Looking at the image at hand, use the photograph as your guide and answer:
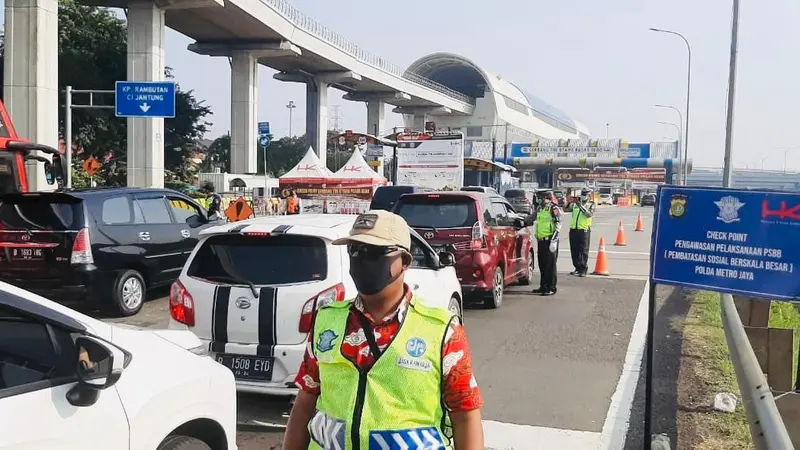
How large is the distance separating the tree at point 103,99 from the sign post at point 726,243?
3759cm

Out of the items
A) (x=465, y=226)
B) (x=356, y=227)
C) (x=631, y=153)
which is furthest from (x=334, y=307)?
(x=631, y=153)

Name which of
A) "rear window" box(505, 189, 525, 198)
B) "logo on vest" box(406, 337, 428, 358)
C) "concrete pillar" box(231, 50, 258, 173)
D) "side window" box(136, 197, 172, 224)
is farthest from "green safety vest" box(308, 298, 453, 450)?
"concrete pillar" box(231, 50, 258, 173)

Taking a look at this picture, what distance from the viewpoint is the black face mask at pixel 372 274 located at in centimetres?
246

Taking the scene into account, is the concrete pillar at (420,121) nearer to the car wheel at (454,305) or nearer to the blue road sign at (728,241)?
the car wheel at (454,305)

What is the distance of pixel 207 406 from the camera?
3.81 meters

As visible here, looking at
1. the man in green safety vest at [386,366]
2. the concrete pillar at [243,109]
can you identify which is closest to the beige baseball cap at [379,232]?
the man in green safety vest at [386,366]

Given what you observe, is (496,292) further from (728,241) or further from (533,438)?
(728,241)

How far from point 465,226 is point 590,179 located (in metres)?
81.0

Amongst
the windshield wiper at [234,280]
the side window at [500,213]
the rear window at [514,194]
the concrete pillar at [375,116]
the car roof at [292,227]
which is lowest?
the rear window at [514,194]

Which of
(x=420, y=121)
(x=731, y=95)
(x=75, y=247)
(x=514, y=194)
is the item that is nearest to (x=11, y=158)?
(x=75, y=247)

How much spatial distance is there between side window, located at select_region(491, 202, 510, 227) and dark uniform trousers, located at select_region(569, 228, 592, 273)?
3070 mm

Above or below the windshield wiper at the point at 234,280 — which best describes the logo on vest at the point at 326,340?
above

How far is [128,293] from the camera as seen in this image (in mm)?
10781

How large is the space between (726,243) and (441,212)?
239 inches
